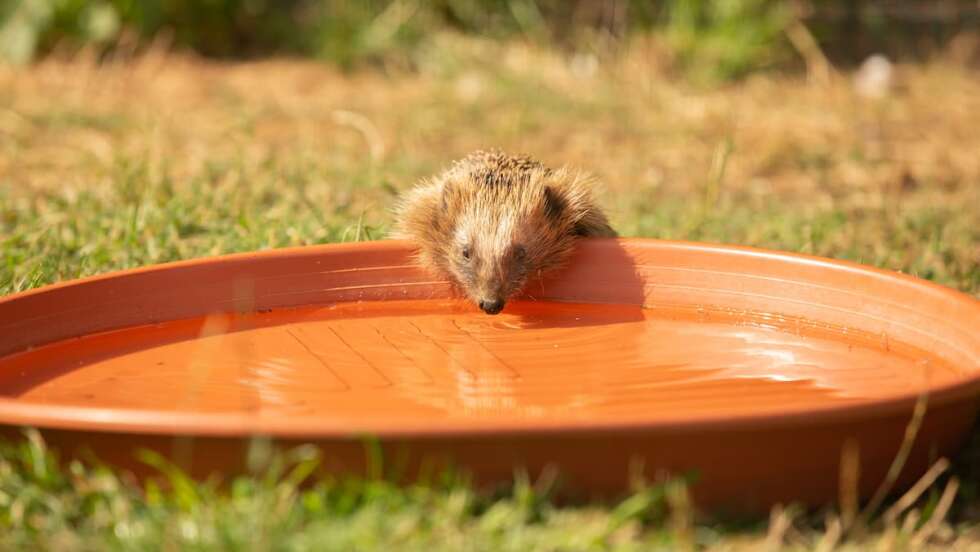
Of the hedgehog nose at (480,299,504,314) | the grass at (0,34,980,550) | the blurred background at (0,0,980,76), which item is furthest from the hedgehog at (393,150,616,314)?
the blurred background at (0,0,980,76)

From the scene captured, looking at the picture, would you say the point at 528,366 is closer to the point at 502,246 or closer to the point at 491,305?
the point at 491,305

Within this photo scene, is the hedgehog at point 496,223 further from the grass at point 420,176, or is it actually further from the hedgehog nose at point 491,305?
the grass at point 420,176

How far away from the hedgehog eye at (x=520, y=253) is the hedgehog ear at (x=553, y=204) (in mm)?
209

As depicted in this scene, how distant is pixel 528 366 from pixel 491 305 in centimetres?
60

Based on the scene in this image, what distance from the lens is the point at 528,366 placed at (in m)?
3.88

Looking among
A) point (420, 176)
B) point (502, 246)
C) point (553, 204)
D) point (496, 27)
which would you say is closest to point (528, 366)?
point (502, 246)

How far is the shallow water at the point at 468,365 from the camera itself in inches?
136

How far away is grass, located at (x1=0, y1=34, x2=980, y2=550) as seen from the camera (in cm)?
276

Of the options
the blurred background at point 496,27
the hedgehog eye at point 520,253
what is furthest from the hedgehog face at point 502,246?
the blurred background at point 496,27

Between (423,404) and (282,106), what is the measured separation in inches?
232

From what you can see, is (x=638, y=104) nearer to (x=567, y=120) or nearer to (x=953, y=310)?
(x=567, y=120)

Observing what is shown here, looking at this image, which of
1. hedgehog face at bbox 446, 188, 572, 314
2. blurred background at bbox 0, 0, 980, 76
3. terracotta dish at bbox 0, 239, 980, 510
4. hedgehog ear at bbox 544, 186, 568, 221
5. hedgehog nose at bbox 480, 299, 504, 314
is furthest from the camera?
blurred background at bbox 0, 0, 980, 76

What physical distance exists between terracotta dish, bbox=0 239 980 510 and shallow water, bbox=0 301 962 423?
0.01 metres

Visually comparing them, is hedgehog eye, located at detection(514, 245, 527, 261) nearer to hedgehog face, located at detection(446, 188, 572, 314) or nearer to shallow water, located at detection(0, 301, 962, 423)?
hedgehog face, located at detection(446, 188, 572, 314)
